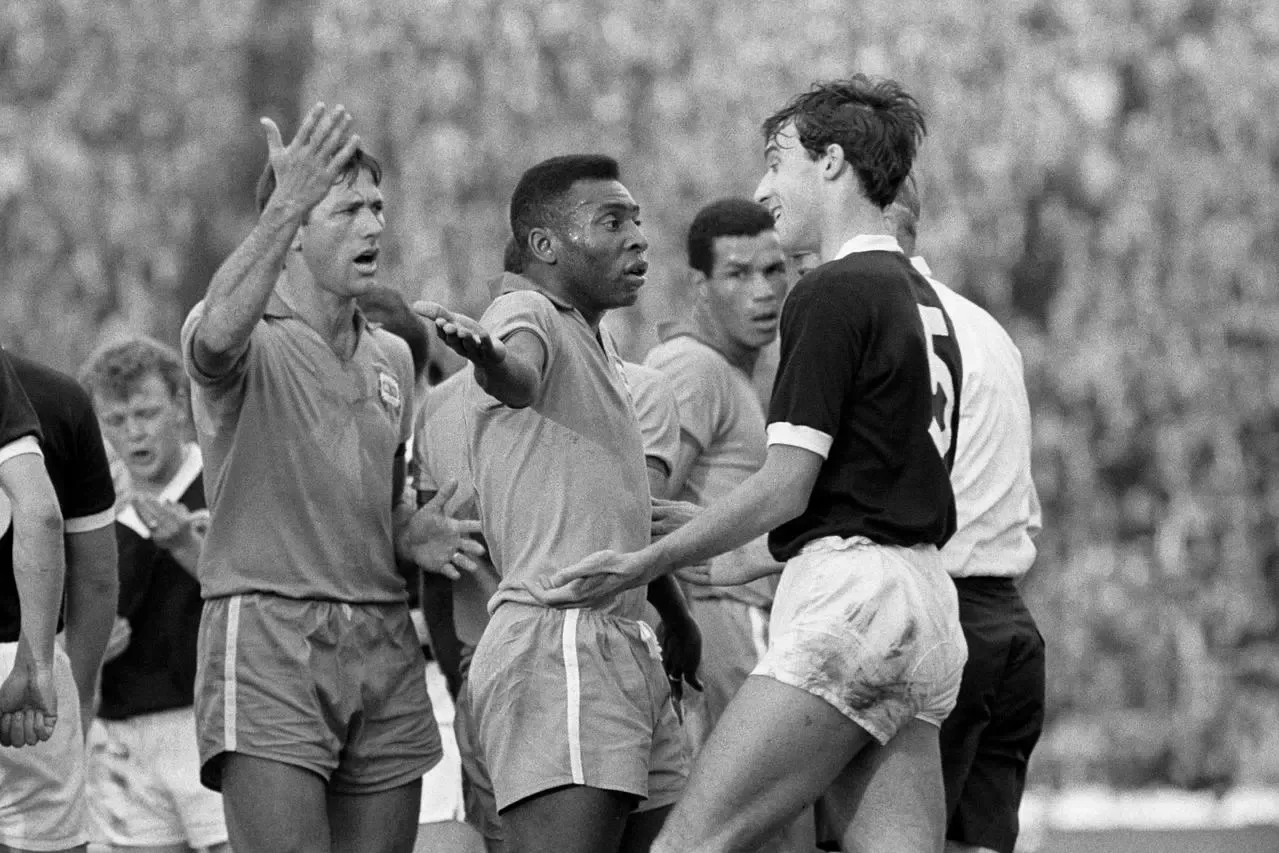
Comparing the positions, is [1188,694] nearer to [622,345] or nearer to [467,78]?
[622,345]

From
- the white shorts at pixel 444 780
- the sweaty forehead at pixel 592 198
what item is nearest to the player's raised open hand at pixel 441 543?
the sweaty forehead at pixel 592 198

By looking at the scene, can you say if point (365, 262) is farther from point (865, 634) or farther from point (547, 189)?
point (865, 634)

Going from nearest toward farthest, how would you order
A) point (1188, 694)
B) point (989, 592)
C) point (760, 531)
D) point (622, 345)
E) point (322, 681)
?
point (760, 531), point (322, 681), point (989, 592), point (1188, 694), point (622, 345)

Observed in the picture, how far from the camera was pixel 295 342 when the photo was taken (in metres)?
4.56

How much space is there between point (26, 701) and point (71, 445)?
32.0 inches

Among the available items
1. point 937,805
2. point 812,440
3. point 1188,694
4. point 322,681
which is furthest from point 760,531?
point 1188,694

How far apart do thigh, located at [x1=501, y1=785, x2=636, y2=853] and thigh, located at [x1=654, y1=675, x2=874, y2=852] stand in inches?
9.2

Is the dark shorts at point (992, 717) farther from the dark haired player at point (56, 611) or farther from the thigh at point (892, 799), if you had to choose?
the dark haired player at point (56, 611)

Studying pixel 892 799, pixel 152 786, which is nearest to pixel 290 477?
pixel 892 799

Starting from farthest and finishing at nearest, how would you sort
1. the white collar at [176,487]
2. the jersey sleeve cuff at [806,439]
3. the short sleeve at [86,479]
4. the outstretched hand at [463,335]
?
the white collar at [176,487] → the short sleeve at [86,479] → the jersey sleeve cuff at [806,439] → the outstretched hand at [463,335]

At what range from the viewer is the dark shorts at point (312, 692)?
14.3 ft

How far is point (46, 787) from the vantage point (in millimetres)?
4723

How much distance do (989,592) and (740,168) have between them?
13.5 m

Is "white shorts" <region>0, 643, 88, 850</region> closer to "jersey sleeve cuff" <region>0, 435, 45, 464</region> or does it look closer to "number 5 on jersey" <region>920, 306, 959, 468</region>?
"jersey sleeve cuff" <region>0, 435, 45, 464</region>
